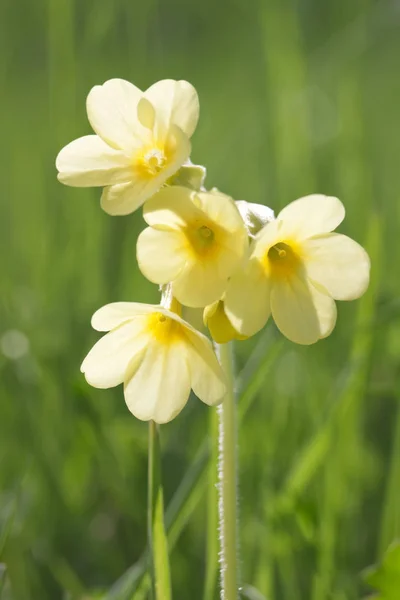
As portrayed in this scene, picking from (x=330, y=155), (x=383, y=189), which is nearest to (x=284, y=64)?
(x=330, y=155)

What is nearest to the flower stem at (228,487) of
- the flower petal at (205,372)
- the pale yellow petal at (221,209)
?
the flower petal at (205,372)

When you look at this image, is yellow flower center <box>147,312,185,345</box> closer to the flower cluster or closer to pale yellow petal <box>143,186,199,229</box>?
the flower cluster

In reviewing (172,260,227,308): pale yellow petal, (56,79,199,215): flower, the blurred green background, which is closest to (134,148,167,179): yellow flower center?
(56,79,199,215): flower

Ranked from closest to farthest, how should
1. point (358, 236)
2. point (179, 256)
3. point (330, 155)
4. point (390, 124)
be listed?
point (179, 256) < point (358, 236) < point (330, 155) < point (390, 124)

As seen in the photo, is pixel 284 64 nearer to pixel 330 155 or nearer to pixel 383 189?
pixel 330 155

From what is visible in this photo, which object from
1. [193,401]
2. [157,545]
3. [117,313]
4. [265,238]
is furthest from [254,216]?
[193,401]

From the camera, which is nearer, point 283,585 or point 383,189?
point 283,585

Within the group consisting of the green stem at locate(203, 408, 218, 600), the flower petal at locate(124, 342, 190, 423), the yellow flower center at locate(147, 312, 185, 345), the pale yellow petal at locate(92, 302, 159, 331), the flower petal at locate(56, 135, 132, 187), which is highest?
the flower petal at locate(56, 135, 132, 187)
